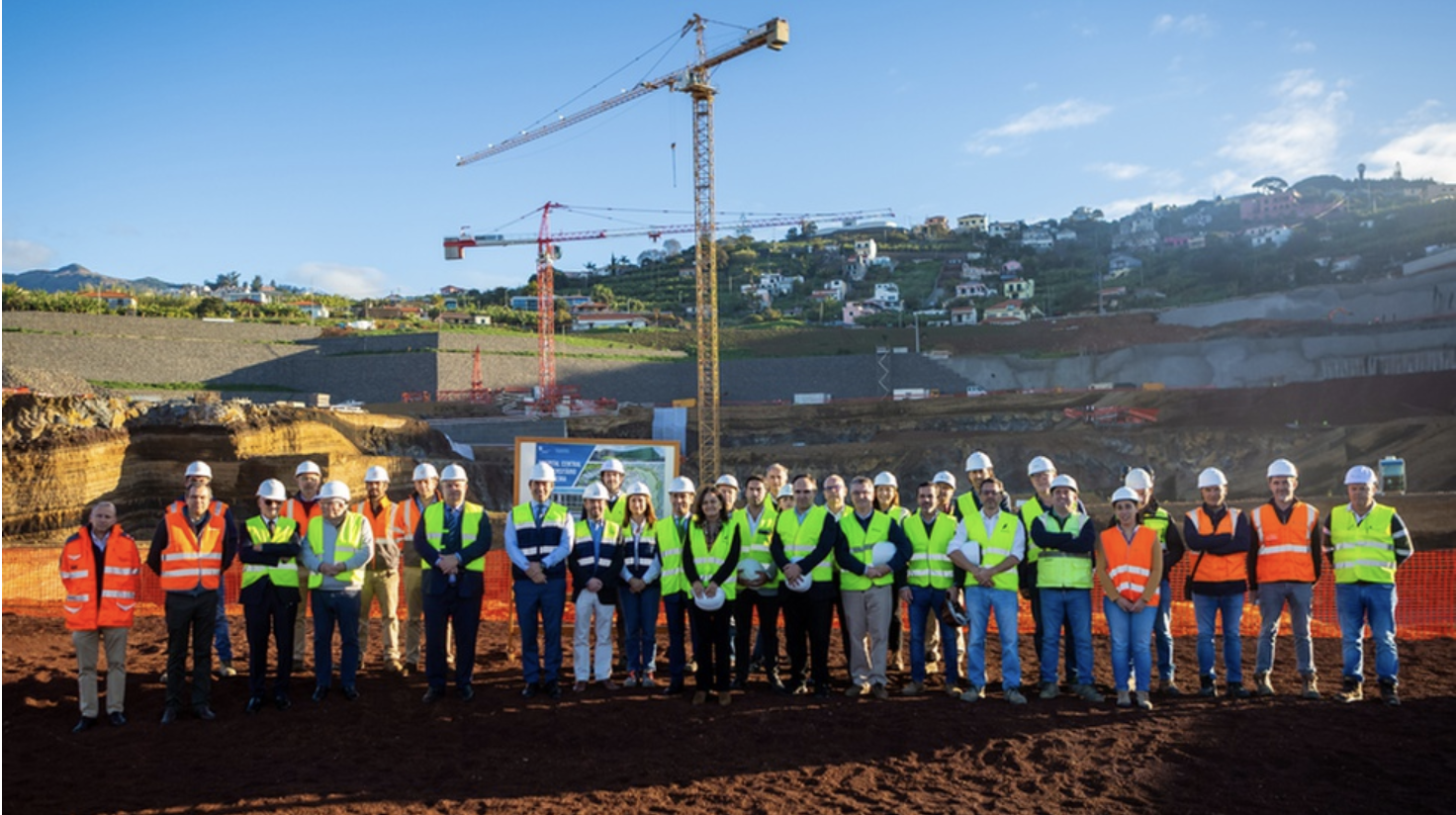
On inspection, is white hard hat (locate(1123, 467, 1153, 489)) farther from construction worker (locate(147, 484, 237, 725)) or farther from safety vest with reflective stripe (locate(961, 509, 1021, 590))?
construction worker (locate(147, 484, 237, 725))

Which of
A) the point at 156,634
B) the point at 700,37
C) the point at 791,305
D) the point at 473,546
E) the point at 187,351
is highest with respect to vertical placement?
the point at 700,37

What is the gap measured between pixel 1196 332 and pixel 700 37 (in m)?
34.6

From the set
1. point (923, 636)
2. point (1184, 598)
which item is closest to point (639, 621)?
point (923, 636)

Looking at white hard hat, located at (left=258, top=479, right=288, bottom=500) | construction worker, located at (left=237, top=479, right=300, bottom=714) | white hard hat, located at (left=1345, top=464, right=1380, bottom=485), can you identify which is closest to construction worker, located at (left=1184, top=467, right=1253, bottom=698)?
white hard hat, located at (left=1345, top=464, right=1380, bottom=485)

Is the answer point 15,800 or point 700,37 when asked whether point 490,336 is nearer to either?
point 700,37

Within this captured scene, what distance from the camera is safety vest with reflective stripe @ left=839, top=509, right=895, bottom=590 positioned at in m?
9.17

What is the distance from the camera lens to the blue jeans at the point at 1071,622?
877cm

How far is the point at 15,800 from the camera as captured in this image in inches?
261

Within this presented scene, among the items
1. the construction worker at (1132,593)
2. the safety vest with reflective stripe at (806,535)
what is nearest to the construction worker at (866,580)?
the safety vest with reflective stripe at (806,535)

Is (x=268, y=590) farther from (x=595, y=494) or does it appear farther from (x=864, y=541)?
(x=864, y=541)

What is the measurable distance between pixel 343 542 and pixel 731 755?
13.5ft

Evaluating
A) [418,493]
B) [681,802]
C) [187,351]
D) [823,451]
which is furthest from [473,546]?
[187,351]

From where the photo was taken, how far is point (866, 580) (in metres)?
9.20

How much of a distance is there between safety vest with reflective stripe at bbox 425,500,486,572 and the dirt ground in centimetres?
136
